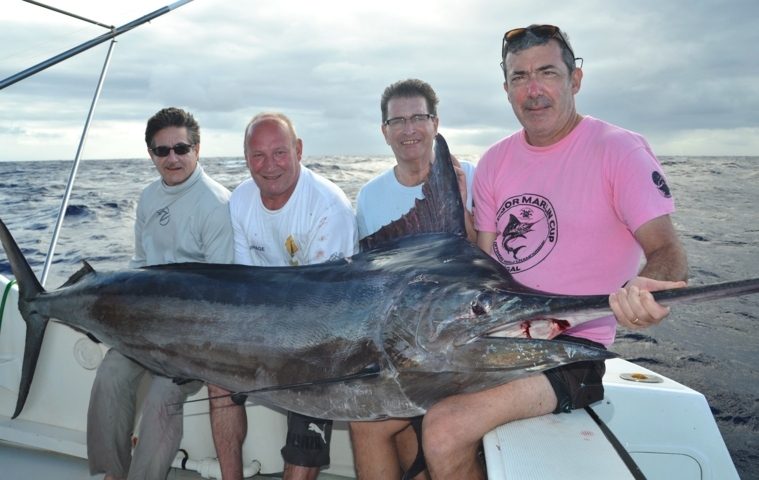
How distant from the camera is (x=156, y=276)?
7.97 ft

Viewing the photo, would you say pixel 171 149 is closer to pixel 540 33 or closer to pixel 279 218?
pixel 279 218

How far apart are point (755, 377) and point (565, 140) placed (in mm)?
4078

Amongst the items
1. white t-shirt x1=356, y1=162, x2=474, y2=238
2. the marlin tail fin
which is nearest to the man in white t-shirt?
white t-shirt x1=356, y1=162, x2=474, y2=238

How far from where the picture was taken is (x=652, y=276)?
1.97m

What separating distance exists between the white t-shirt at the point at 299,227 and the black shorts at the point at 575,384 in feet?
3.45

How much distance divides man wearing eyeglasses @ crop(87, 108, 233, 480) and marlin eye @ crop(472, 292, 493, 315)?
1.39 m

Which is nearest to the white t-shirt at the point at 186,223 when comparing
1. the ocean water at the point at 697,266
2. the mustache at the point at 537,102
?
the mustache at the point at 537,102

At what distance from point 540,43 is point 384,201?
112 cm

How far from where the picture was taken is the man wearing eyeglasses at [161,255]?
2.79m

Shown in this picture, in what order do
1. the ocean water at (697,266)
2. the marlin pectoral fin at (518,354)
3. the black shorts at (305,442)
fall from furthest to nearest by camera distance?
1. the ocean water at (697,266)
2. the black shorts at (305,442)
3. the marlin pectoral fin at (518,354)

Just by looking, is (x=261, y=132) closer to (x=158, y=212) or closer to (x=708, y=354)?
(x=158, y=212)

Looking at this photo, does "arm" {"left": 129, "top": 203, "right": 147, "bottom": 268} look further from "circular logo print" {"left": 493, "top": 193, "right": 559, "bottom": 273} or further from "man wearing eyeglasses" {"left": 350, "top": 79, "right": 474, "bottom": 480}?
"circular logo print" {"left": 493, "top": 193, "right": 559, "bottom": 273}

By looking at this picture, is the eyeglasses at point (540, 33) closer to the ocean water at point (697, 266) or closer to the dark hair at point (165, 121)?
the dark hair at point (165, 121)

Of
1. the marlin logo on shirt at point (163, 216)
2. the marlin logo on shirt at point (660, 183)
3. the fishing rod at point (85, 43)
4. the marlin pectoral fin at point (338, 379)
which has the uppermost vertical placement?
the fishing rod at point (85, 43)
